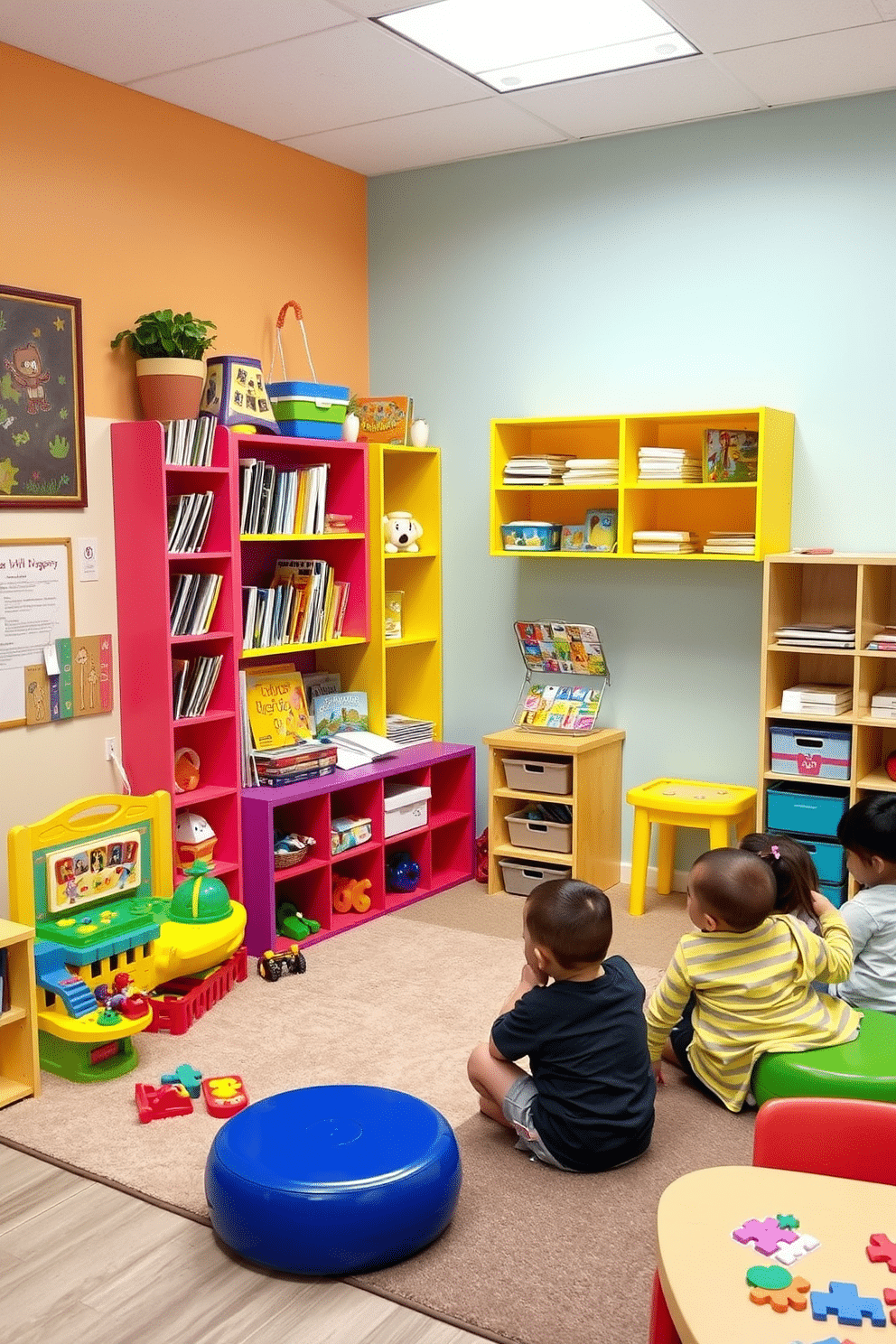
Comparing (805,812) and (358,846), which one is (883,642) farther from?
(358,846)

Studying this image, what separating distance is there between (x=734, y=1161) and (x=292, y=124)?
12.5ft

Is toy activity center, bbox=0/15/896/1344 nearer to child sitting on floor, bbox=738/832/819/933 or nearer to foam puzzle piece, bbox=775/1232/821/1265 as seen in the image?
child sitting on floor, bbox=738/832/819/933

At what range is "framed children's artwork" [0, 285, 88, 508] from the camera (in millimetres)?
3756

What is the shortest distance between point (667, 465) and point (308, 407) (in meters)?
1.34

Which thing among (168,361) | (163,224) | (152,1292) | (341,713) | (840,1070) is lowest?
(152,1292)

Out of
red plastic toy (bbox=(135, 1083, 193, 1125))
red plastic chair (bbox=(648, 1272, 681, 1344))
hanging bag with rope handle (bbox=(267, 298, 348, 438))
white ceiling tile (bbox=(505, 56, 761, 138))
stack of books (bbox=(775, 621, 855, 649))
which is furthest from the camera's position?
hanging bag with rope handle (bbox=(267, 298, 348, 438))

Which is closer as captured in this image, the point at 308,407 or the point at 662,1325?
the point at 662,1325

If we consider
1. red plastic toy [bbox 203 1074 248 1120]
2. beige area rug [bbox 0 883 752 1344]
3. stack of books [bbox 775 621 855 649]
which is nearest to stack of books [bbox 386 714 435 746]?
beige area rug [bbox 0 883 752 1344]

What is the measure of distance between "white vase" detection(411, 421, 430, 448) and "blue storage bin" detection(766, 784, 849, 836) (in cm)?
202

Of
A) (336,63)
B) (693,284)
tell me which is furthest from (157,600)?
(693,284)

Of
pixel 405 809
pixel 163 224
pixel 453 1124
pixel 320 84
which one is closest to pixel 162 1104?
pixel 453 1124

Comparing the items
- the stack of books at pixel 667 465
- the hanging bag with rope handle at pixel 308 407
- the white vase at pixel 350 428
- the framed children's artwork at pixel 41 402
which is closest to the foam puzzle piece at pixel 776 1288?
the framed children's artwork at pixel 41 402

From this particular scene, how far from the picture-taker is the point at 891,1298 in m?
A: 1.45

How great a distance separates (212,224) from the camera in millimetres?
4609
